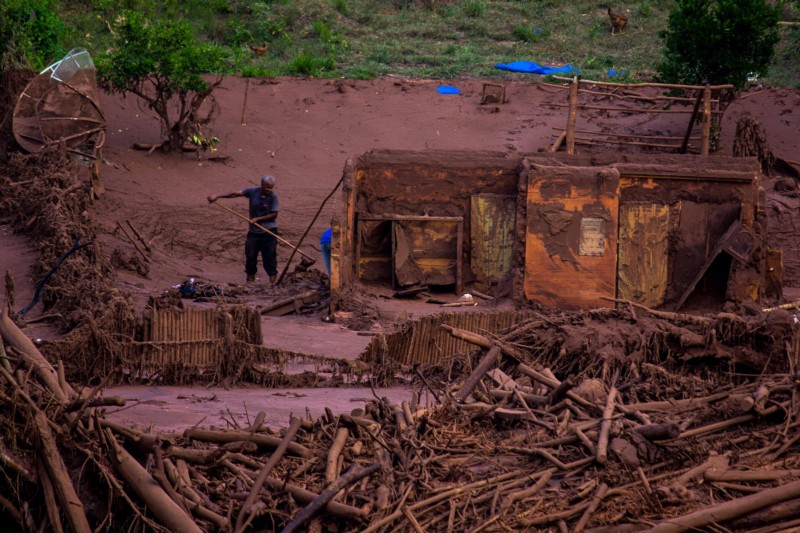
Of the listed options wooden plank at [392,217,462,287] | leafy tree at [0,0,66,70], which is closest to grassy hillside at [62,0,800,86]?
leafy tree at [0,0,66,70]

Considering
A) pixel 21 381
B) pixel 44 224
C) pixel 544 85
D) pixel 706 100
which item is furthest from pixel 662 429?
pixel 544 85

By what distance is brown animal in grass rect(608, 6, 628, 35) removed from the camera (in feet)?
79.9

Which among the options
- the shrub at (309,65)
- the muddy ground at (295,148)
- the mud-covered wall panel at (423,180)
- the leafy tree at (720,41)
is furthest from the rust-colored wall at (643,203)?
the shrub at (309,65)

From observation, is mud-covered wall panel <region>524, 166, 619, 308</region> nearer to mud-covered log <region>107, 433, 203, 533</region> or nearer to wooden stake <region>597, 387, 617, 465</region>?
wooden stake <region>597, 387, 617, 465</region>

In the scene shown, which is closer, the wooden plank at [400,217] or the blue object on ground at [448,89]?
the wooden plank at [400,217]

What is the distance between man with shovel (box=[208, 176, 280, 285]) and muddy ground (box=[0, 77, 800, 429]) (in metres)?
0.34

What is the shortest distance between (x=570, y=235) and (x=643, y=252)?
0.96 m

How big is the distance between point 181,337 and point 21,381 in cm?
347

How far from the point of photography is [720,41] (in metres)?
18.4

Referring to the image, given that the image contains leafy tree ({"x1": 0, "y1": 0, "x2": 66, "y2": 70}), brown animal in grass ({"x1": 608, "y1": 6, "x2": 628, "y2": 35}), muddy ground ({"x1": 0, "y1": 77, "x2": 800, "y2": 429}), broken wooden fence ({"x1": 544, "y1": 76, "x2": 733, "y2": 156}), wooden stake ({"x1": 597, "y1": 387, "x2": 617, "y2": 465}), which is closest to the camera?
wooden stake ({"x1": 597, "y1": 387, "x2": 617, "y2": 465})

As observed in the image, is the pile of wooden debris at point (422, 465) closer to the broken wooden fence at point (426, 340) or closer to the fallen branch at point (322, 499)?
the fallen branch at point (322, 499)

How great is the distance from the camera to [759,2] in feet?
60.0

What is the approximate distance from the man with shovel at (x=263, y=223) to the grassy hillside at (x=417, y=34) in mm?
8049

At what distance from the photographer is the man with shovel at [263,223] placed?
1358 centimetres
